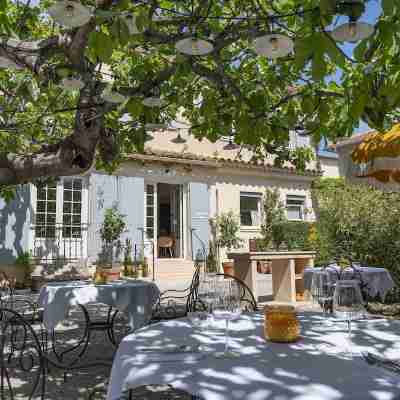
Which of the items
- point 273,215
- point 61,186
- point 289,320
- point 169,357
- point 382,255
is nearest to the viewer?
point 169,357

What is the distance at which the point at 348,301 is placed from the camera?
1669mm

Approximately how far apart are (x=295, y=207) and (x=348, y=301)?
16059 millimetres

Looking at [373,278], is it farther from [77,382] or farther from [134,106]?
[134,106]

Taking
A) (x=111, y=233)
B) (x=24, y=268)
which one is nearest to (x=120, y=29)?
(x=24, y=268)

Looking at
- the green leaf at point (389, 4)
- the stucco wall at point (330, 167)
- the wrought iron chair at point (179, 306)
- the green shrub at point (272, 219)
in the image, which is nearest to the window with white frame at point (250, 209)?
the green shrub at point (272, 219)

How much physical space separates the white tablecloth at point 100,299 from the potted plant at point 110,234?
23.1 ft

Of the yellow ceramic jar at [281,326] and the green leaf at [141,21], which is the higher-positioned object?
the green leaf at [141,21]

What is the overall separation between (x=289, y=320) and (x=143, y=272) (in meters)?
11.0

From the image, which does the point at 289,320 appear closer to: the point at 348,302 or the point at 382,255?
the point at 348,302

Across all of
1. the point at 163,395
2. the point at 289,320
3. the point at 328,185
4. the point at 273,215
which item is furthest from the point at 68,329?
the point at 328,185

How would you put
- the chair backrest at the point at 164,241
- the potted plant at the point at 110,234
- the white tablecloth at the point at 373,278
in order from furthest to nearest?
the chair backrest at the point at 164,241 < the potted plant at the point at 110,234 < the white tablecloth at the point at 373,278

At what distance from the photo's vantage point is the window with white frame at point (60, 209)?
1187 centimetres

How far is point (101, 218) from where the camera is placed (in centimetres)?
1234

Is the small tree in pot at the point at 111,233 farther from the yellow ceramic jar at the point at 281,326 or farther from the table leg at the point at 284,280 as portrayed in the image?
the yellow ceramic jar at the point at 281,326
